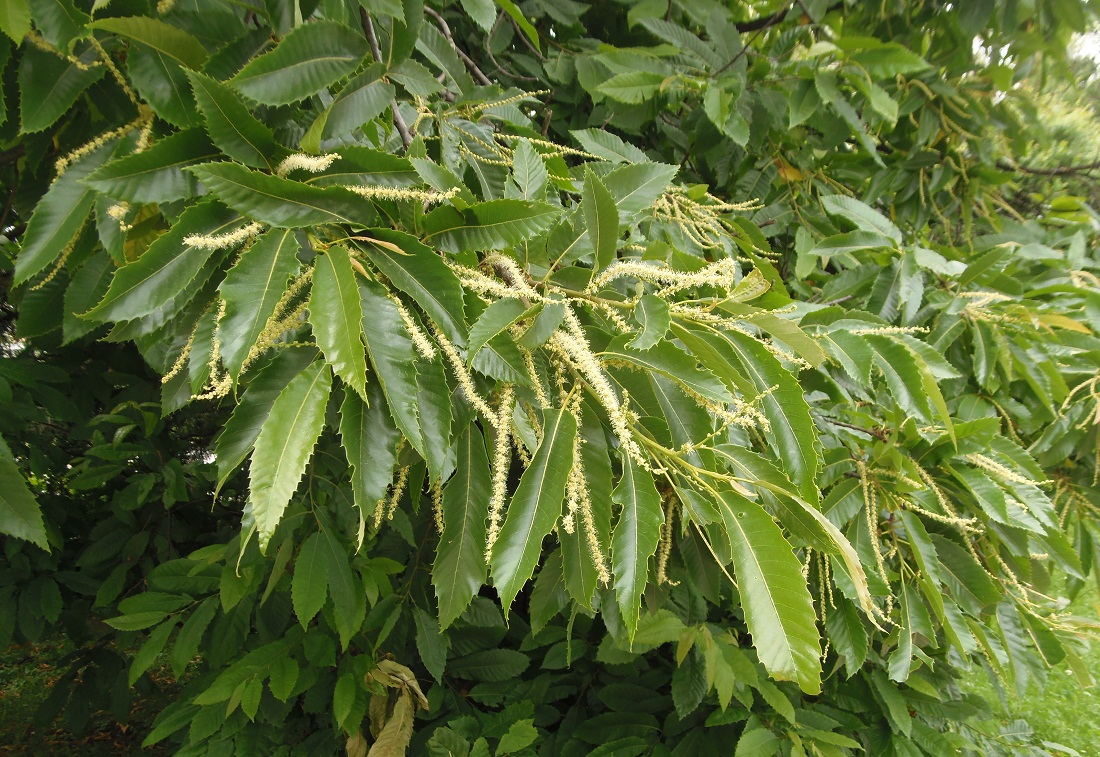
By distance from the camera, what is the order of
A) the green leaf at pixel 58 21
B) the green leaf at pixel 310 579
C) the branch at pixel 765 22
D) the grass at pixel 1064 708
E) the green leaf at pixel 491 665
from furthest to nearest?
1. the grass at pixel 1064 708
2. the branch at pixel 765 22
3. the green leaf at pixel 491 665
4. the green leaf at pixel 310 579
5. the green leaf at pixel 58 21

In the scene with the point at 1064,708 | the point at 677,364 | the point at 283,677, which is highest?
the point at 677,364

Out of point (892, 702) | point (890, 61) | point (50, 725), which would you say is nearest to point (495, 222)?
point (890, 61)

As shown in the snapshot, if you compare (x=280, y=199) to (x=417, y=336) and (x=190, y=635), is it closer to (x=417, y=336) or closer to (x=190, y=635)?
(x=417, y=336)

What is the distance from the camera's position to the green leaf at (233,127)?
72 cm

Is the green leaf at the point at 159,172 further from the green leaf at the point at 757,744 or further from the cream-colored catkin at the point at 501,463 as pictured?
the green leaf at the point at 757,744

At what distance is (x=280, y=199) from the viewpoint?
0.71 metres

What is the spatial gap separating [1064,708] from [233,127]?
235 inches

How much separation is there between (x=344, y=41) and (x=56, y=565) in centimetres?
260

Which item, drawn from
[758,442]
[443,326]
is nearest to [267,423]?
[443,326]

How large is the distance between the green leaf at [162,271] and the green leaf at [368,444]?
233mm

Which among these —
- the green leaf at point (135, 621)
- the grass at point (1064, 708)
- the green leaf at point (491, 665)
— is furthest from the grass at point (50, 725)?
the grass at point (1064, 708)

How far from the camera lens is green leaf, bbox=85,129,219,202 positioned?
2.41 feet

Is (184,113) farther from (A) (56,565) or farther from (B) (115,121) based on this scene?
(A) (56,565)

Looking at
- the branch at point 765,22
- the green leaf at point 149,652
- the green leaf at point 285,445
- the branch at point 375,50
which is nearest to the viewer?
the green leaf at point 285,445
